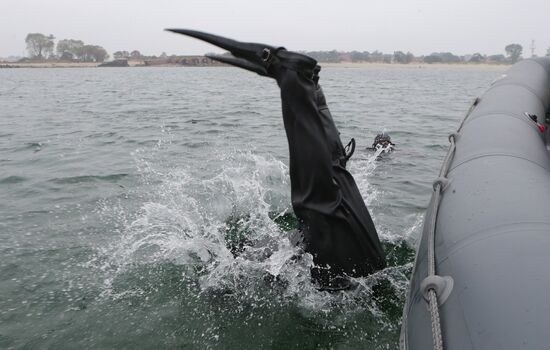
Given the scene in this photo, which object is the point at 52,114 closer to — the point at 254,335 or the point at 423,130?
the point at 423,130

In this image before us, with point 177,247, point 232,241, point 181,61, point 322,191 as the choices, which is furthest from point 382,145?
point 181,61

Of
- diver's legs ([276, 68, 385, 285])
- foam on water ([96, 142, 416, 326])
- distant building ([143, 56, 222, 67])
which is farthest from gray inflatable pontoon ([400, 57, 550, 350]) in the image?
distant building ([143, 56, 222, 67])

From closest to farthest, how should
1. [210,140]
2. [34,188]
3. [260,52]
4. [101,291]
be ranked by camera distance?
[260,52] < [101,291] < [34,188] < [210,140]

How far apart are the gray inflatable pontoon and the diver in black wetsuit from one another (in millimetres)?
516

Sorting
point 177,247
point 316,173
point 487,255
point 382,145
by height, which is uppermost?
point 316,173

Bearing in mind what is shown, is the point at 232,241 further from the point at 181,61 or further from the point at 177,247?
the point at 181,61

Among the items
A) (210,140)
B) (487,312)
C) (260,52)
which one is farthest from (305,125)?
(210,140)

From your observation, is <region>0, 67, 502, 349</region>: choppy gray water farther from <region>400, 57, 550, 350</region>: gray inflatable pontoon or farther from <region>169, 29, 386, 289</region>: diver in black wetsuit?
<region>400, 57, 550, 350</region>: gray inflatable pontoon

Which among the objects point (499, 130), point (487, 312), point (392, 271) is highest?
point (499, 130)

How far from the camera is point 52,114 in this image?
14.8 metres

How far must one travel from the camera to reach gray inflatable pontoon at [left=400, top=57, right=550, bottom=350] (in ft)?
5.57

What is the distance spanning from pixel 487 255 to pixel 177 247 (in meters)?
3.20

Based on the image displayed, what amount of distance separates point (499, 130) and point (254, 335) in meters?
2.85

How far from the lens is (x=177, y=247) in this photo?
4.47 meters
